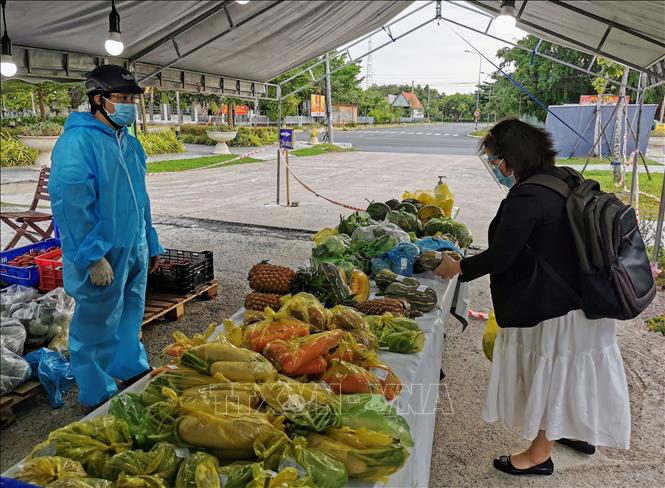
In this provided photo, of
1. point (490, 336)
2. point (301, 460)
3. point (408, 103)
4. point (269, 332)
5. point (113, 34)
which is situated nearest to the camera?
point (301, 460)

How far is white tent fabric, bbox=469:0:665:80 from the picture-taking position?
12.9 ft

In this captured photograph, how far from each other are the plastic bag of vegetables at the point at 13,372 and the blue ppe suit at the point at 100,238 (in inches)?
15.5

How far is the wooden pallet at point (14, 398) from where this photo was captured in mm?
2879

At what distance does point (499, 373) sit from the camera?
255 centimetres

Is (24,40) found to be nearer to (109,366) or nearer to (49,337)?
(49,337)

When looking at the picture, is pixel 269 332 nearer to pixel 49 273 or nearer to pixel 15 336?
pixel 15 336

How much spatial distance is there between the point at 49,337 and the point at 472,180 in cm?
1330

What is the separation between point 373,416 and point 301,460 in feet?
0.89

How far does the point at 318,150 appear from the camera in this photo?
24734 millimetres

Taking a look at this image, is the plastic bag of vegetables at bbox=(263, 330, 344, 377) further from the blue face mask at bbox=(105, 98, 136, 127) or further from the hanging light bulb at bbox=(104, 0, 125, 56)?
the hanging light bulb at bbox=(104, 0, 125, 56)

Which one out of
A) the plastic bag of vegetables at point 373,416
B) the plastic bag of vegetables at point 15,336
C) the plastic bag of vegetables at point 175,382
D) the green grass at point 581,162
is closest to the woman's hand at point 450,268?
the plastic bag of vegetables at point 373,416

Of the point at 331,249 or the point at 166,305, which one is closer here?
the point at 331,249

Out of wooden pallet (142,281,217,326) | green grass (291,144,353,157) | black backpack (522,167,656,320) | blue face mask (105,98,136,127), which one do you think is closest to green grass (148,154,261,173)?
green grass (291,144,353,157)

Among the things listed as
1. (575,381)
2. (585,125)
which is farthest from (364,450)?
(585,125)
